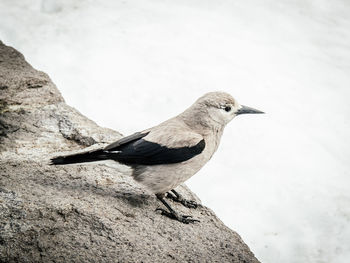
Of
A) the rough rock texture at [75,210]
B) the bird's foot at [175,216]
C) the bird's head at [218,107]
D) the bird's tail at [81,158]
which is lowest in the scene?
the rough rock texture at [75,210]

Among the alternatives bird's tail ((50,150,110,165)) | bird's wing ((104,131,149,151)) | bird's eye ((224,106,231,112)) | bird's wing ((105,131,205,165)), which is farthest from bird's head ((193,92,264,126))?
bird's tail ((50,150,110,165))

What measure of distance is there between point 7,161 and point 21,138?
450 millimetres

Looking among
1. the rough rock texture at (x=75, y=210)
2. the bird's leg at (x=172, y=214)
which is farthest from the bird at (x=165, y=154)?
the rough rock texture at (x=75, y=210)

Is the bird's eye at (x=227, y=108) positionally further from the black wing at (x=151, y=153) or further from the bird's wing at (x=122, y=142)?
the bird's wing at (x=122, y=142)

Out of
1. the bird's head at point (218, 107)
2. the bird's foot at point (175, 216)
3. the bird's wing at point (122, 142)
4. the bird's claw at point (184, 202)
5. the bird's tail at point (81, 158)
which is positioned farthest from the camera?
the bird's claw at point (184, 202)

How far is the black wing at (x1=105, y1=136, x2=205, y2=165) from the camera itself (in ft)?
11.2

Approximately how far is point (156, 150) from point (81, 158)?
62 centimetres

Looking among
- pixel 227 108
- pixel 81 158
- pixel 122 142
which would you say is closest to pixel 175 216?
pixel 122 142

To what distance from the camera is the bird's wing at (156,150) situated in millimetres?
3420

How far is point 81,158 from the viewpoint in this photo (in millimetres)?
3355

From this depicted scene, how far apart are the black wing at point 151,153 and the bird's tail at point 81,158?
9 cm

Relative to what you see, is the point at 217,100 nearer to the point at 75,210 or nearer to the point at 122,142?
the point at 122,142

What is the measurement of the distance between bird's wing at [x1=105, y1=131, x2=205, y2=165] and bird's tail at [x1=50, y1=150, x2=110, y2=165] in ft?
0.25

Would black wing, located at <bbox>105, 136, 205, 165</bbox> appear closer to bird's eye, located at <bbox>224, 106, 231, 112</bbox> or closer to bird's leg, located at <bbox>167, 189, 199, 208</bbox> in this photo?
bird's eye, located at <bbox>224, 106, 231, 112</bbox>
